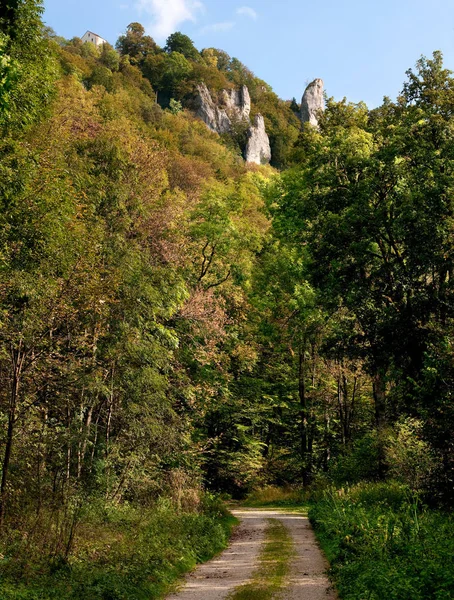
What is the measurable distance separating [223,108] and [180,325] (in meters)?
98.6

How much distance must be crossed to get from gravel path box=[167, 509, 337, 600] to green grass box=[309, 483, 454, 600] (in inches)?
12.2

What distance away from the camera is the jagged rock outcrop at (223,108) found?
344ft

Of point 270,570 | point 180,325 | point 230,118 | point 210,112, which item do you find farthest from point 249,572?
point 230,118

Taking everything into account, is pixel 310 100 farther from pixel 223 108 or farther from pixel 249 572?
pixel 249 572

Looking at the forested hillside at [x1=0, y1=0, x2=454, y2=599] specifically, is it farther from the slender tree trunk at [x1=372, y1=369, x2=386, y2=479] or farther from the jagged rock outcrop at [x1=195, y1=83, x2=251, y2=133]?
the jagged rock outcrop at [x1=195, y1=83, x2=251, y2=133]

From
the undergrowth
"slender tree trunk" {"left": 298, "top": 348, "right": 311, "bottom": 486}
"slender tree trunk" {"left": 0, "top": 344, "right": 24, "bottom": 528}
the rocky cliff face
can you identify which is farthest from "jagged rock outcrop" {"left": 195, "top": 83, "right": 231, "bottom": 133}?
"slender tree trunk" {"left": 0, "top": 344, "right": 24, "bottom": 528}

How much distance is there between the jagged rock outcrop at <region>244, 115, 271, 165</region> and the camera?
105562 mm

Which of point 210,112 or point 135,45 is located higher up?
point 135,45

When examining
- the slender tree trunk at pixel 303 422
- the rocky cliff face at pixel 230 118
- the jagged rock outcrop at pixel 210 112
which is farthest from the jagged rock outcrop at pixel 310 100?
the slender tree trunk at pixel 303 422

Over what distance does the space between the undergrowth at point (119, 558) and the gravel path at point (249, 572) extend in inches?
15.9

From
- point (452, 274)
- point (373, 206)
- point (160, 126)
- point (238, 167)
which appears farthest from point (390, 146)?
point (238, 167)

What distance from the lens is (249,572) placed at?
10578 millimetres

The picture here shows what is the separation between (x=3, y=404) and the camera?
36.9 feet

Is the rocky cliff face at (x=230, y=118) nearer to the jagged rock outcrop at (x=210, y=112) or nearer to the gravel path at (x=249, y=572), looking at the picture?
the jagged rock outcrop at (x=210, y=112)
